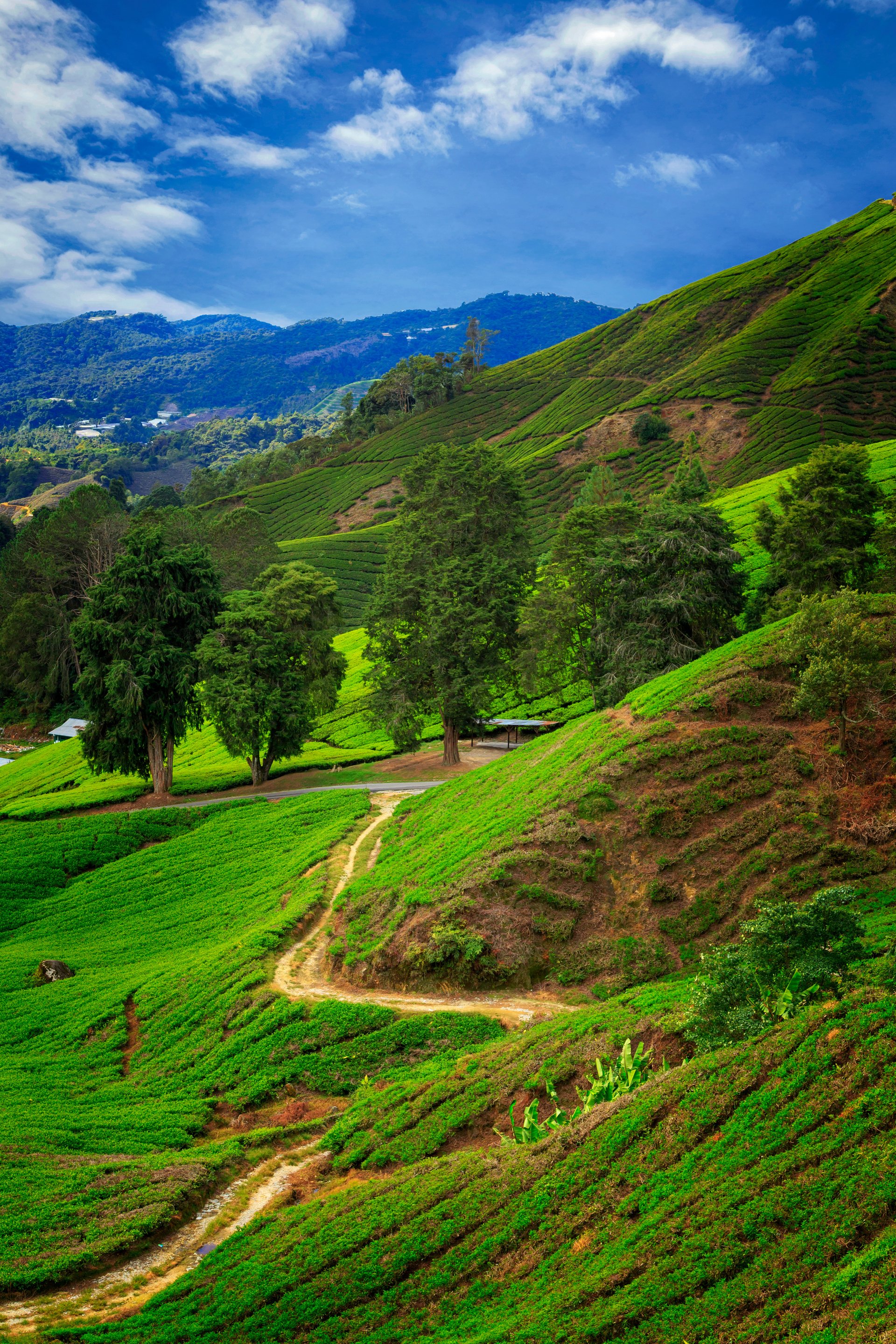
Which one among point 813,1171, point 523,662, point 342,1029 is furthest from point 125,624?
point 813,1171

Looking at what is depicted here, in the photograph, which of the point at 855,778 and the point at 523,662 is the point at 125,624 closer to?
the point at 523,662

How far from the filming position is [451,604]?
49281 millimetres

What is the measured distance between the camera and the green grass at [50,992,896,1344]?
958 cm

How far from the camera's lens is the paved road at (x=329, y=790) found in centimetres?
4800

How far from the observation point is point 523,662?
4897 cm

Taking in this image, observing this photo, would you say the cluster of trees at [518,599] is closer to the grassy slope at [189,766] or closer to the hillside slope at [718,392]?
the grassy slope at [189,766]

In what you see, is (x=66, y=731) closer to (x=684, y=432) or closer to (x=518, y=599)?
(x=518, y=599)

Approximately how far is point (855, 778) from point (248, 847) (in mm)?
28654

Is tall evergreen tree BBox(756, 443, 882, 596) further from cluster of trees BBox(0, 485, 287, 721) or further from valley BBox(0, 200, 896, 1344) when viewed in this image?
cluster of trees BBox(0, 485, 287, 721)

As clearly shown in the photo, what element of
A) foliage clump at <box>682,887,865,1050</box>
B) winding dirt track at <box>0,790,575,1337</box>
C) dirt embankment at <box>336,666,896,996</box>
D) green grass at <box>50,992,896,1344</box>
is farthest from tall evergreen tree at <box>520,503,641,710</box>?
green grass at <box>50,992,896,1344</box>

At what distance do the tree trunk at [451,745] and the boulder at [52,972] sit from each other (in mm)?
25771

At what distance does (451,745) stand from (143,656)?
2034cm

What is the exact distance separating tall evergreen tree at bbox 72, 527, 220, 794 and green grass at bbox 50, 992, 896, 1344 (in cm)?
4050

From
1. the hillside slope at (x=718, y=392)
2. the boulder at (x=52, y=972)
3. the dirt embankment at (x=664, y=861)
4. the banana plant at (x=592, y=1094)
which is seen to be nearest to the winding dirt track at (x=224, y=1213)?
the dirt embankment at (x=664, y=861)
